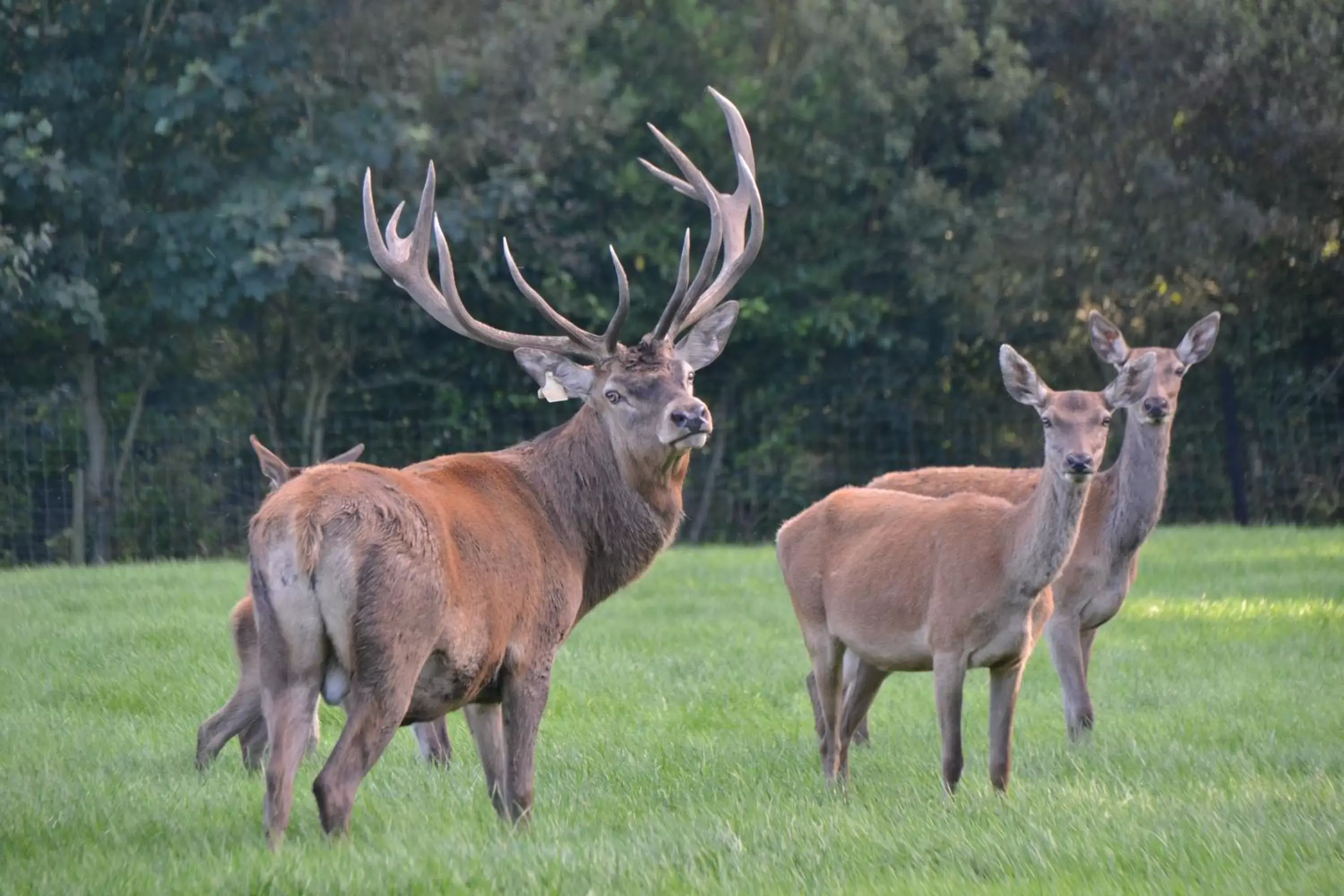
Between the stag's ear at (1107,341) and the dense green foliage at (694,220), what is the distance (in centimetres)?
982

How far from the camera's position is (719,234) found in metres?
7.46

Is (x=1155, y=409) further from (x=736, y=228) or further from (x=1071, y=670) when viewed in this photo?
(x=736, y=228)

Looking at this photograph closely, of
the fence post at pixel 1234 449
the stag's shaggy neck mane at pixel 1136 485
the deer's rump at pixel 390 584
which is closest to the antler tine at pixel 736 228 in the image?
the deer's rump at pixel 390 584

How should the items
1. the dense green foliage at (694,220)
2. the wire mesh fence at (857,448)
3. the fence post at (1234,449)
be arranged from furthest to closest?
the fence post at (1234,449) < the wire mesh fence at (857,448) < the dense green foliage at (694,220)

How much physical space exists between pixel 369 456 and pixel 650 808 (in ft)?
44.9

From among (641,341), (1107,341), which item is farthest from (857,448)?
(641,341)

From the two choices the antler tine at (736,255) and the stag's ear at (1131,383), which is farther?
the stag's ear at (1131,383)

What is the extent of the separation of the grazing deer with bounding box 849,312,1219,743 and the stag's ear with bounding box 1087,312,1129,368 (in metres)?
0.25

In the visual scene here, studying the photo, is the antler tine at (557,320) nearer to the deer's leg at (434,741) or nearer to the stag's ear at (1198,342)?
the deer's leg at (434,741)

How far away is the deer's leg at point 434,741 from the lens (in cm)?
798

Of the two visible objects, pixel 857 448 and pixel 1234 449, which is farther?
pixel 857 448


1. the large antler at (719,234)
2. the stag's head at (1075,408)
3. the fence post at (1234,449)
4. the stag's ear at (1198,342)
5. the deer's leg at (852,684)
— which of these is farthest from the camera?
the fence post at (1234,449)

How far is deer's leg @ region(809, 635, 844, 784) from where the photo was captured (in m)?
7.59

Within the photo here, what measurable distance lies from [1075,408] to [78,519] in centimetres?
1381
